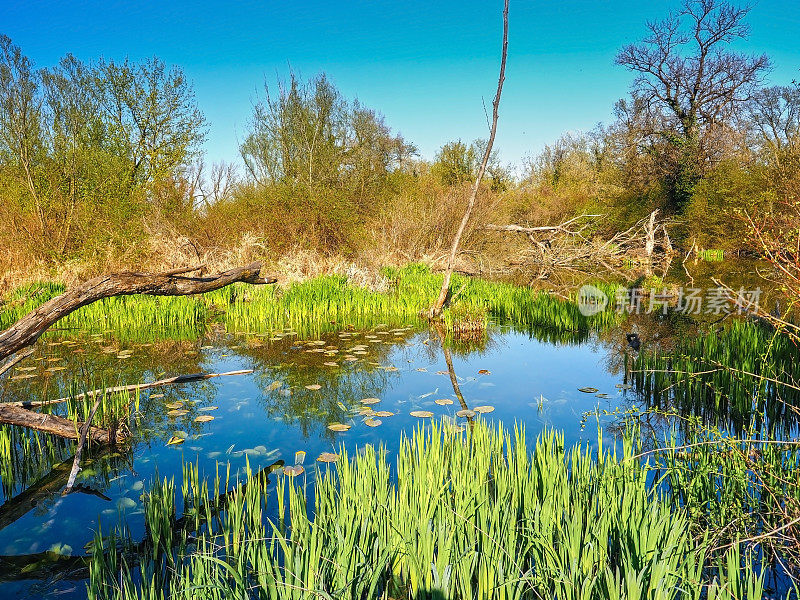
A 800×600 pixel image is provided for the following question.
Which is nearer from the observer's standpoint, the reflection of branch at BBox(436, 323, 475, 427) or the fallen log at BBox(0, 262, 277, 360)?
the fallen log at BBox(0, 262, 277, 360)

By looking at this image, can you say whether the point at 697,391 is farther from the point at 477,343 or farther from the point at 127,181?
the point at 127,181

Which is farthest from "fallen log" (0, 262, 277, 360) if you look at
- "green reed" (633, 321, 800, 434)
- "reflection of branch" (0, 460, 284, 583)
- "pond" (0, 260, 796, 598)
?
"green reed" (633, 321, 800, 434)

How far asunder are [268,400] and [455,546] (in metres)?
3.44

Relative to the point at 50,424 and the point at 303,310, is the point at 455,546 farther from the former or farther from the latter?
the point at 303,310

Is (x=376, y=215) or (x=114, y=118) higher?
(x=114, y=118)

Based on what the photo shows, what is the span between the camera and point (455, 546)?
7.09 feet

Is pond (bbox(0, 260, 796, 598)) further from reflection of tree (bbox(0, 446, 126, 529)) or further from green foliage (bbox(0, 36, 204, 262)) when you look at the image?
green foliage (bbox(0, 36, 204, 262))

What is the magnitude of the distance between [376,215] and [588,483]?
15742 millimetres

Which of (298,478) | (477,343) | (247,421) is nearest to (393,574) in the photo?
(298,478)

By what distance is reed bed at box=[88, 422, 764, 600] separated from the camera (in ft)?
6.23

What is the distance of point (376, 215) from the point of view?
17.9 m

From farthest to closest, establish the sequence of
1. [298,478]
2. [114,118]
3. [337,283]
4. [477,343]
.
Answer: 1. [114,118]
2. [337,283]
3. [477,343]
4. [298,478]

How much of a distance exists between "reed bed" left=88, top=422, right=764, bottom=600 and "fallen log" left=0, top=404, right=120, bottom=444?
145 cm

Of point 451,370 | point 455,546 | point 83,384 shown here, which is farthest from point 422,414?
point 83,384
